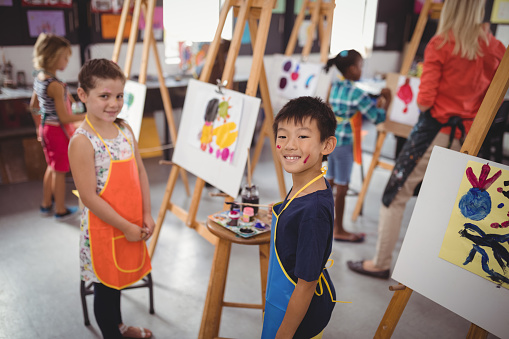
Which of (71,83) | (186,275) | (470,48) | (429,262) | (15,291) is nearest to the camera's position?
(429,262)

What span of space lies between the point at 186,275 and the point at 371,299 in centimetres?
112

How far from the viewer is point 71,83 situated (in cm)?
455

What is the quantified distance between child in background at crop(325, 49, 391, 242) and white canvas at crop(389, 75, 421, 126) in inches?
13.9

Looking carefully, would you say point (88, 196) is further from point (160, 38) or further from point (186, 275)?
point (160, 38)

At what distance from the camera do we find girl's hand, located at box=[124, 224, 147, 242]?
5.71ft

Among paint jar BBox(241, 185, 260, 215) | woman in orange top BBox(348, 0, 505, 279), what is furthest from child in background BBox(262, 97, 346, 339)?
woman in orange top BBox(348, 0, 505, 279)

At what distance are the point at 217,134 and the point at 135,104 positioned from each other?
3.15ft

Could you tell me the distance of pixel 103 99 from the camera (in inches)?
66.6

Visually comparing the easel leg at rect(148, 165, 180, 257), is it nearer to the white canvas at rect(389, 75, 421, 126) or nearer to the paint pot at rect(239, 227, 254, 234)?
the paint pot at rect(239, 227, 254, 234)

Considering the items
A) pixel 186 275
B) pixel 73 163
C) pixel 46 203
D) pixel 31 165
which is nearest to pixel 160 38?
pixel 31 165

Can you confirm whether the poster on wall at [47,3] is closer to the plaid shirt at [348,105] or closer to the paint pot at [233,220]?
the plaid shirt at [348,105]

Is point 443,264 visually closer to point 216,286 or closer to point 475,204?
point 475,204

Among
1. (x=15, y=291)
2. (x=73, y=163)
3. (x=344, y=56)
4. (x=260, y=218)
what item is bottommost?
(x=15, y=291)

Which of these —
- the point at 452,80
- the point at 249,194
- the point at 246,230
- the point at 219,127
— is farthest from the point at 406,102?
the point at 246,230
